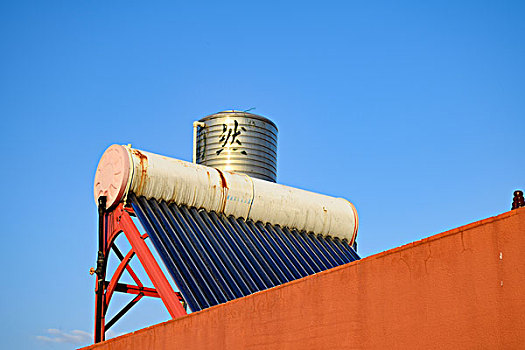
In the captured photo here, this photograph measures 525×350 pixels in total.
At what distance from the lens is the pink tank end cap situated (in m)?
14.7

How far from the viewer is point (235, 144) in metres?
19.5

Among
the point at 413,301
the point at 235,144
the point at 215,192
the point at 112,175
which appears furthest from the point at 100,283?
the point at 413,301

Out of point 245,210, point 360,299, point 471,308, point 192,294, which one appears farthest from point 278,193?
point 471,308

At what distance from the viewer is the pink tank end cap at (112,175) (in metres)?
14.7

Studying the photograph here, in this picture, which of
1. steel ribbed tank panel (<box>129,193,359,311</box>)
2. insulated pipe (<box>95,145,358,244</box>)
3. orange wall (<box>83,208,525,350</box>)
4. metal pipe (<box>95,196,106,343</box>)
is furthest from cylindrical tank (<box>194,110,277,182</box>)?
orange wall (<box>83,208,525,350</box>)

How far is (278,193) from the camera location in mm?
17250

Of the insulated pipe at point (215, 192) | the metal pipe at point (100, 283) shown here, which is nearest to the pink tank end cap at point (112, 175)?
the insulated pipe at point (215, 192)

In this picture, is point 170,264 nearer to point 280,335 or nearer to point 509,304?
point 280,335

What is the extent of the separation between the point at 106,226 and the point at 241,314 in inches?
319

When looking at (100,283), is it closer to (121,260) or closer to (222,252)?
(121,260)

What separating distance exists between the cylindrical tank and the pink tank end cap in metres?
4.32

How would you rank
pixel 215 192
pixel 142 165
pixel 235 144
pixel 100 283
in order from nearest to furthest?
pixel 100 283
pixel 142 165
pixel 215 192
pixel 235 144

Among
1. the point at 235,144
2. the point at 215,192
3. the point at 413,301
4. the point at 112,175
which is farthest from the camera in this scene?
the point at 235,144

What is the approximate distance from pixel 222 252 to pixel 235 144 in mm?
6314
